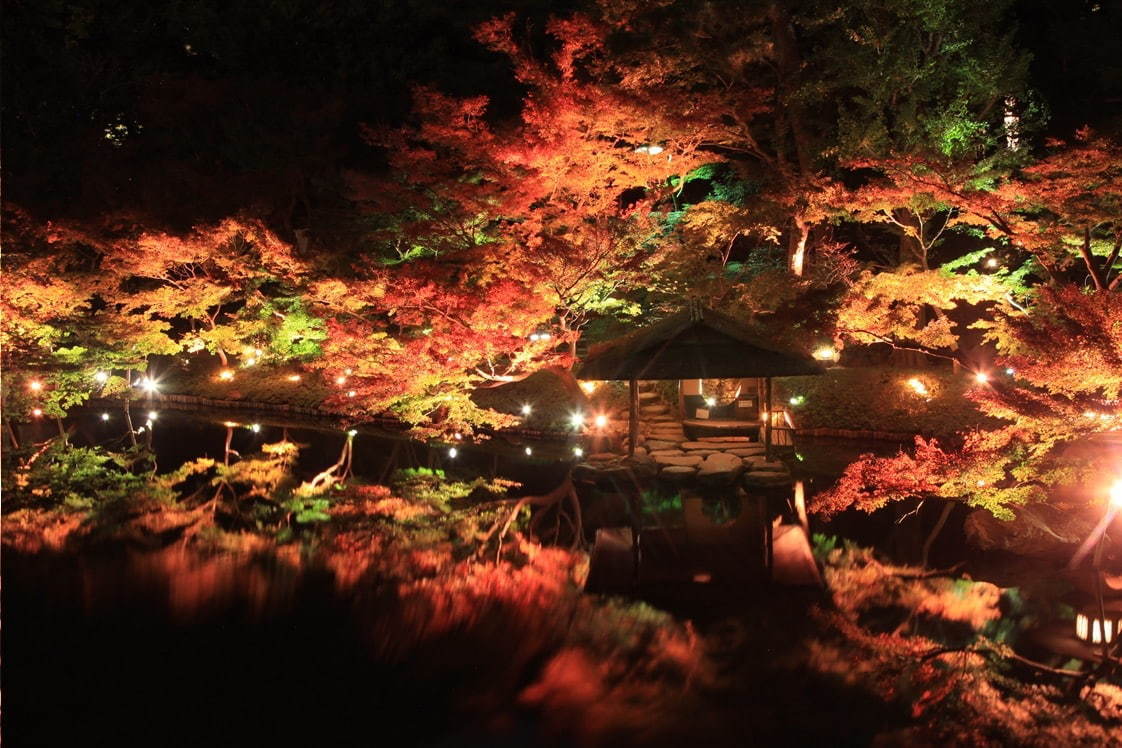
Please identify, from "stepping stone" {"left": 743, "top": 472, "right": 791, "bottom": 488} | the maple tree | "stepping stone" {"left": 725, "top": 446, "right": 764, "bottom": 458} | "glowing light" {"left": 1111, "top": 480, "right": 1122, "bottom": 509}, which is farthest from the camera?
"stepping stone" {"left": 725, "top": 446, "right": 764, "bottom": 458}

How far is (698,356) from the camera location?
10797mm

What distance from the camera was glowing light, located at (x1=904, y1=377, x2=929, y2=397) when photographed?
14.7m

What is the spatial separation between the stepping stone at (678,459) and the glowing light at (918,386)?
563 centimetres

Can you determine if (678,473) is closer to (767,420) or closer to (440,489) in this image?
(767,420)

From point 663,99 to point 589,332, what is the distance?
5908mm

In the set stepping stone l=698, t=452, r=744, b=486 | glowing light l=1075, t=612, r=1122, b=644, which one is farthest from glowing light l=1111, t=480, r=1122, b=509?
stepping stone l=698, t=452, r=744, b=486

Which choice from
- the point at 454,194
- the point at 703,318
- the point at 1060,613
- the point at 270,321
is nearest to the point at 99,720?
the point at 1060,613

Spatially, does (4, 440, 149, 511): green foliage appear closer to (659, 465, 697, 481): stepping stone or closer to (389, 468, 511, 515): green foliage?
(389, 468, 511, 515): green foliage

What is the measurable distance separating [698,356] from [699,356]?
1cm

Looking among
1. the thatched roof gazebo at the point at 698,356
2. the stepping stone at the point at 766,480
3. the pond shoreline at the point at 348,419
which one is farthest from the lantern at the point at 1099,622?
the pond shoreline at the point at 348,419

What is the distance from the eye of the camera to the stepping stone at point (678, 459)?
11.6 metres

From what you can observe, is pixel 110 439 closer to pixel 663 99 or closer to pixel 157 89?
pixel 157 89

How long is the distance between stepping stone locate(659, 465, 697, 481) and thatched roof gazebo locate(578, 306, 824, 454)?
1.40 metres

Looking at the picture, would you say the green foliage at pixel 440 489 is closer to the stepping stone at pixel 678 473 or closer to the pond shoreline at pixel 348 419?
the stepping stone at pixel 678 473
